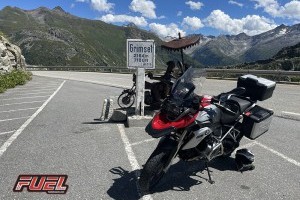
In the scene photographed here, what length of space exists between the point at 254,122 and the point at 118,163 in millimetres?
2510

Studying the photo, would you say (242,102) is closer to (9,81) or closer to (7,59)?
(9,81)

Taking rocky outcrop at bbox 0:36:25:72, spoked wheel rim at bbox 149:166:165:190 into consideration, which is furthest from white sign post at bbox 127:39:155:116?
rocky outcrop at bbox 0:36:25:72

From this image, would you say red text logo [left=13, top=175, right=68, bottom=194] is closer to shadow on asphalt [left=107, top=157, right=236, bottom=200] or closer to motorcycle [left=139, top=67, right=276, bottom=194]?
shadow on asphalt [left=107, top=157, right=236, bottom=200]

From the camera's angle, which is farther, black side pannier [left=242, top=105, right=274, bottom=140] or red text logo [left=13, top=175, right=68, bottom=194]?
black side pannier [left=242, top=105, right=274, bottom=140]

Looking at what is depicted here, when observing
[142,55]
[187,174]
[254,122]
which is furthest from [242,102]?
[142,55]

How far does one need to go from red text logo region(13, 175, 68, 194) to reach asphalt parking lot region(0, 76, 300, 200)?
0.11 m

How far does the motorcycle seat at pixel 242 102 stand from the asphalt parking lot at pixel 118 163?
112 cm

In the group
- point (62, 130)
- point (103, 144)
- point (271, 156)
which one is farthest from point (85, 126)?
point (271, 156)

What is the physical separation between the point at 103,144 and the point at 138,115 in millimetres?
2236

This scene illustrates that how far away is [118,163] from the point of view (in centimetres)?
623

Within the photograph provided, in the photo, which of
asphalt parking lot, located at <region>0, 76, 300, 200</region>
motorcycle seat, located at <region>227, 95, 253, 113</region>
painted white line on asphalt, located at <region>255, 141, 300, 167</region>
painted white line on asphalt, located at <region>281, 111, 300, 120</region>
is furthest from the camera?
painted white line on asphalt, located at <region>281, 111, 300, 120</region>

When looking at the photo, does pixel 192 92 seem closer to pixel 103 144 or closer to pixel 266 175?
pixel 266 175

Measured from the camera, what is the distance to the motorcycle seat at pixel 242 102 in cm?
566

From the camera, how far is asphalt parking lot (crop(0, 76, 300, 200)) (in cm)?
501
